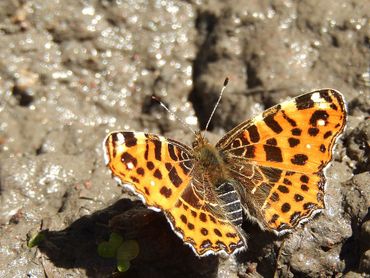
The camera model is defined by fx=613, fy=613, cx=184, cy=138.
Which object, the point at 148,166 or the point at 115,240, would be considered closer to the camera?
the point at 148,166

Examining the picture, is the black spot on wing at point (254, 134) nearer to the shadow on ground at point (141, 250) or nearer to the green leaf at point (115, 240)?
the shadow on ground at point (141, 250)

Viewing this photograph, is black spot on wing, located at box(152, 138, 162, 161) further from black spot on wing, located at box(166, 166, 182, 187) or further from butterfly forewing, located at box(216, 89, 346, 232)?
butterfly forewing, located at box(216, 89, 346, 232)

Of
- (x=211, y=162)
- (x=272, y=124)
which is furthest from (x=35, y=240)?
(x=272, y=124)

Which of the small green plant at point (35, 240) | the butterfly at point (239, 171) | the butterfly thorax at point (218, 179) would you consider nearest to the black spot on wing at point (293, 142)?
the butterfly at point (239, 171)

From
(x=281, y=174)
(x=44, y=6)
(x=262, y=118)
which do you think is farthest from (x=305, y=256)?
(x=44, y=6)

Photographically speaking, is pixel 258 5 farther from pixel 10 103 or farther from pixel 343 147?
pixel 10 103

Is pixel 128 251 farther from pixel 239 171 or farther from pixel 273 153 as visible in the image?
pixel 273 153

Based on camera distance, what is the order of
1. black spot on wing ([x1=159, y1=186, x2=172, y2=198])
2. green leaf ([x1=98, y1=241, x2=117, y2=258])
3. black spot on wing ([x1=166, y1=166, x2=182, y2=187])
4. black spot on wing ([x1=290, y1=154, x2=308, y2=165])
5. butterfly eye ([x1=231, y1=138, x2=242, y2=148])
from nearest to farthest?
black spot on wing ([x1=159, y1=186, x2=172, y2=198]) < black spot on wing ([x1=166, y1=166, x2=182, y2=187]) < black spot on wing ([x1=290, y1=154, x2=308, y2=165]) < green leaf ([x1=98, y1=241, x2=117, y2=258]) < butterfly eye ([x1=231, y1=138, x2=242, y2=148])

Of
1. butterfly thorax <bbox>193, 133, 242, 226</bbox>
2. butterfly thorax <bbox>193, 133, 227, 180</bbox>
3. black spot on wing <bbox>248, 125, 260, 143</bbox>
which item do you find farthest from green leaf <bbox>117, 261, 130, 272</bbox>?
black spot on wing <bbox>248, 125, 260, 143</bbox>
